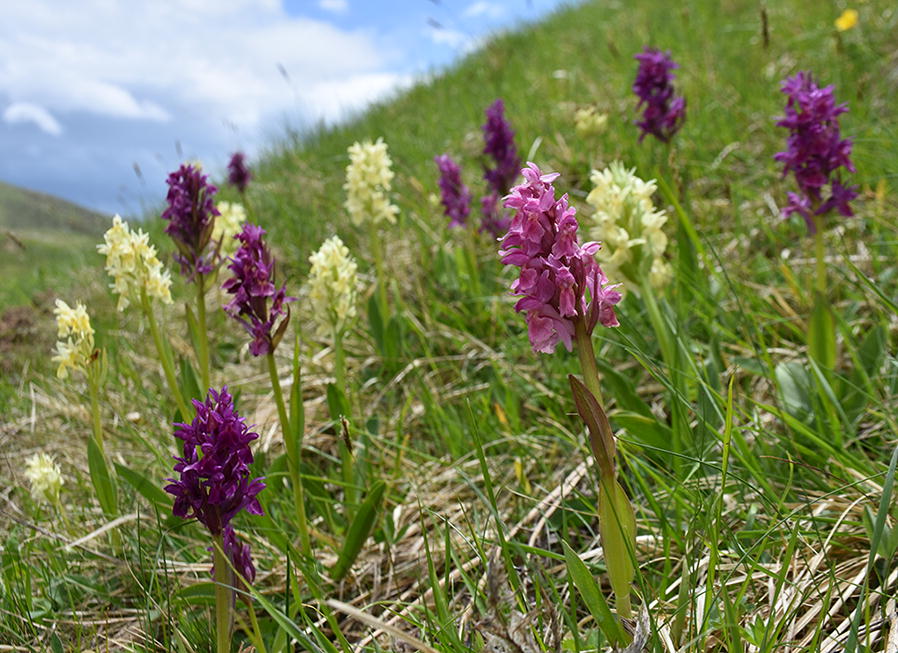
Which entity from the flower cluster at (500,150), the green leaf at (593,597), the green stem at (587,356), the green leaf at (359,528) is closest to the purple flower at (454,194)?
the flower cluster at (500,150)

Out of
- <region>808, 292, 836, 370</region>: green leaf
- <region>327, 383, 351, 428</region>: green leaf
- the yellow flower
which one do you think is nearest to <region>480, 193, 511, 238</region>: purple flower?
<region>327, 383, 351, 428</region>: green leaf

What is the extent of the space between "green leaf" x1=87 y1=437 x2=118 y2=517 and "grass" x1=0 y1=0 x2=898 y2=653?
6cm

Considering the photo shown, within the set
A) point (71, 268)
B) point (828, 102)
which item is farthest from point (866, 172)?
point (71, 268)

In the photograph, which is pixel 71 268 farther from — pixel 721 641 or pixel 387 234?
pixel 721 641

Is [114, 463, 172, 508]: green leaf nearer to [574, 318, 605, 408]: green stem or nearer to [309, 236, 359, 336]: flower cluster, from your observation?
[309, 236, 359, 336]: flower cluster

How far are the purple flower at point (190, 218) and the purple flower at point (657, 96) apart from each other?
2023mm

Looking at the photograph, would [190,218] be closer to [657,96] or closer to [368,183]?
[368,183]

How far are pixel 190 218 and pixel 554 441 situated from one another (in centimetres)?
146

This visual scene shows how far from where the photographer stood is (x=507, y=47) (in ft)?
33.6

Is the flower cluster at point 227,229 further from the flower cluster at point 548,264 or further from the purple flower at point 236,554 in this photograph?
the flower cluster at point 548,264

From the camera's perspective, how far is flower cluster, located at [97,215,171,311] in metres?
2.41

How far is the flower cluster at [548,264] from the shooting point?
1267mm

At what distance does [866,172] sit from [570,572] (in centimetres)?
344

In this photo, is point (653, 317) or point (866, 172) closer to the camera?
point (653, 317)
